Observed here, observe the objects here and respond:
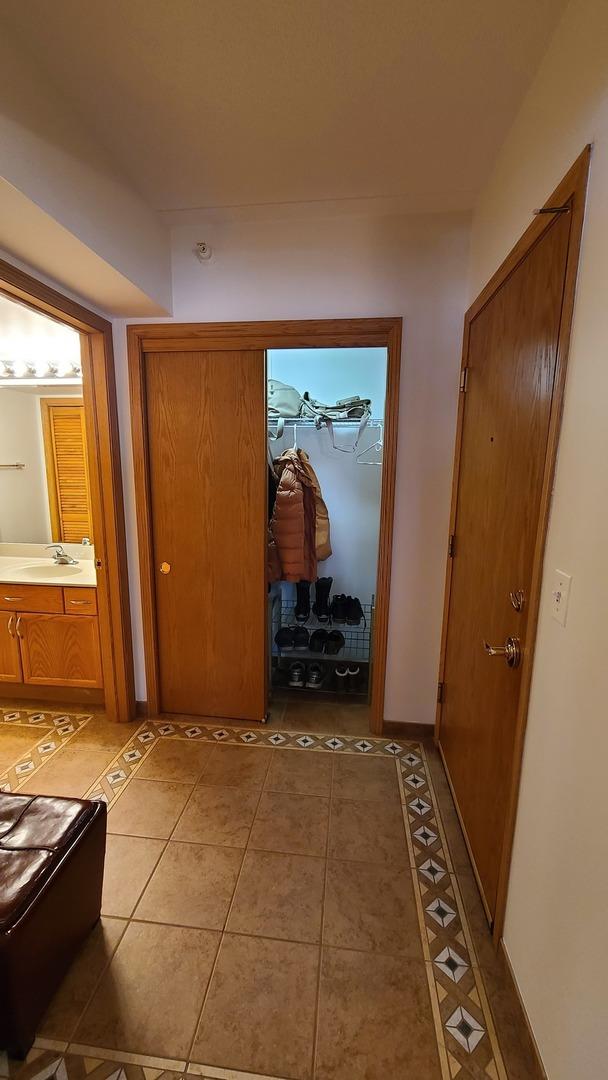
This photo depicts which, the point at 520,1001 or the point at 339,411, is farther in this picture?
the point at 339,411

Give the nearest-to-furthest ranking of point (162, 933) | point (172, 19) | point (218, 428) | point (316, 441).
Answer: point (172, 19)
point (162, 933)
point (218, 428)
point (316, 441)

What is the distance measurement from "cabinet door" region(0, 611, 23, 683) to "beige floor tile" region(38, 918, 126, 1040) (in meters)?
1.60

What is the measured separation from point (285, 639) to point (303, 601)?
0.29 meters

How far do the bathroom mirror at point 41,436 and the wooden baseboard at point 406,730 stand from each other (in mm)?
2139

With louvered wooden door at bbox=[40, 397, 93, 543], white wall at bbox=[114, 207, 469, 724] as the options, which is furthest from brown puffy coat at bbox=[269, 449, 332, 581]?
louvered wooden door at bbox=[40, 397, 93, 543]

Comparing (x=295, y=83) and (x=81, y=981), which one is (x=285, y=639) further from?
(x=295, y=83)

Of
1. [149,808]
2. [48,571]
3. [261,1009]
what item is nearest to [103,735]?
[149,808]

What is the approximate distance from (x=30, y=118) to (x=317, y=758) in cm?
263

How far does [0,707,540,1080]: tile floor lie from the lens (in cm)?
105

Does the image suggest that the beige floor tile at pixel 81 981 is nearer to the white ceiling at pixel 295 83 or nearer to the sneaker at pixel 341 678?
the sneaker at pixel 341 678

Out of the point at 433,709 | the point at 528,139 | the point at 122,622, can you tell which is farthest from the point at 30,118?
the point at 433,709

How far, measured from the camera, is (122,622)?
2.33 metres

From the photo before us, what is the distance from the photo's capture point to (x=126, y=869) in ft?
5.02

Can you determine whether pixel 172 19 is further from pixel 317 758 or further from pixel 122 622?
pixel 317 758
